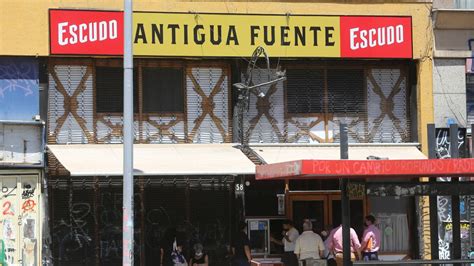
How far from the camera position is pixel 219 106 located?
21.2 meters

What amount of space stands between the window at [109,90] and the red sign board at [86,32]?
24.1 inches

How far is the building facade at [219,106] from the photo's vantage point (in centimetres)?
2031

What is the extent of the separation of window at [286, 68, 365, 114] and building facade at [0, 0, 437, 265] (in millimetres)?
27

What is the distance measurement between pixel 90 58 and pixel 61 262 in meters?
4.44

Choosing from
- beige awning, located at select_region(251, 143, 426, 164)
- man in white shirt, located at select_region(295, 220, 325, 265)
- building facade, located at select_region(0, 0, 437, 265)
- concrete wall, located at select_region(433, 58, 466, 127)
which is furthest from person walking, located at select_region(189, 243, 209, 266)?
concrete wall, located at select_region(433, 58, 466, 127)

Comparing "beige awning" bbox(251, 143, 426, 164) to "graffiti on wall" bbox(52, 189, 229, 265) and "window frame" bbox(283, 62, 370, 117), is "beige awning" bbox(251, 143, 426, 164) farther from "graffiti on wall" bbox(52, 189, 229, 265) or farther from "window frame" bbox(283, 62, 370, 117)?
"graffiti on wall" bbox(52, 189, 229, 265)

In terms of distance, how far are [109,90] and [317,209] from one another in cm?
536

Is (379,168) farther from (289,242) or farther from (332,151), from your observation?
(332,151)

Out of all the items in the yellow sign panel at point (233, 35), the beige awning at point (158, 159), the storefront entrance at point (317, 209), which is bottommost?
the storefront entrance at point (317, 209)

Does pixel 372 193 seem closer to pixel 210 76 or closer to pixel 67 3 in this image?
pixel 210 76

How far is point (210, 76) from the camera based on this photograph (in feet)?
69.8

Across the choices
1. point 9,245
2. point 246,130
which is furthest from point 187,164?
point 9,245

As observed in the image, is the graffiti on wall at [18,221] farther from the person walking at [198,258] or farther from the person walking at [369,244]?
the person walking at [369,244]

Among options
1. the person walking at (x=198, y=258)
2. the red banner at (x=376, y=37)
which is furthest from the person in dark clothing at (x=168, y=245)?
the red banner at (x=376, y=37)
